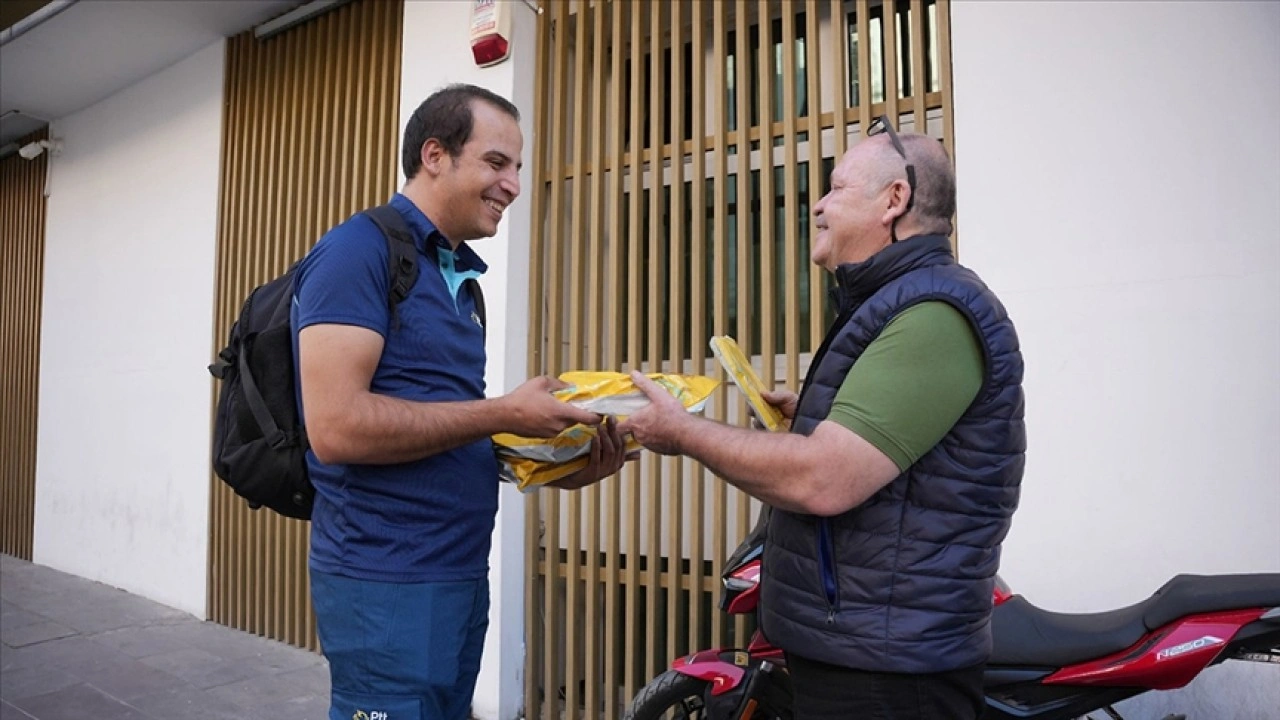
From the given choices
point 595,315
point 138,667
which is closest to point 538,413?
point 595,315

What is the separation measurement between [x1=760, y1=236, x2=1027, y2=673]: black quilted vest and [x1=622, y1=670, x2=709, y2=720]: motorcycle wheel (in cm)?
121

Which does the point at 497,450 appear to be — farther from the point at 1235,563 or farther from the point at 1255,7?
the point at 1255,7

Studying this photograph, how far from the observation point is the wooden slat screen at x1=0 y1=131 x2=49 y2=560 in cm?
754

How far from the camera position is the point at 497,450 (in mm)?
1787

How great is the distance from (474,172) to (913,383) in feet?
3.14

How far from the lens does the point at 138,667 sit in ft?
14.9

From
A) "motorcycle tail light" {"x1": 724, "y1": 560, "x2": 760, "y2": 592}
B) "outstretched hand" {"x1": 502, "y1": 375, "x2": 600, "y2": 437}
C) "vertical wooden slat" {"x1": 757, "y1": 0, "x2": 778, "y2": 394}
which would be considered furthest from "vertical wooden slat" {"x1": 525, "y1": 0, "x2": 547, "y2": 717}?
"outstretched hand" {"x1": 502, "y1": 375, "x2": 600, "y2": 437}

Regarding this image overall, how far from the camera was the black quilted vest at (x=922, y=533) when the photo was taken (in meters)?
1.42

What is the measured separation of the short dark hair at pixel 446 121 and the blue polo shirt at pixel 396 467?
0.58 feet

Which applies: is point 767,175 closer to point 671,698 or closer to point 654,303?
point 654,303

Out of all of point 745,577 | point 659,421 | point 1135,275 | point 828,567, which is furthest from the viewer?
point 1135,275

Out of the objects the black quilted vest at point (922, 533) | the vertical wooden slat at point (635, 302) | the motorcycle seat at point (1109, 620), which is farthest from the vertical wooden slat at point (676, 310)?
the black quilted vest at point (922, 533)

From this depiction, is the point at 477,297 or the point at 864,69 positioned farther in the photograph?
the point at 864,69

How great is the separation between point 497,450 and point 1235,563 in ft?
6.97
